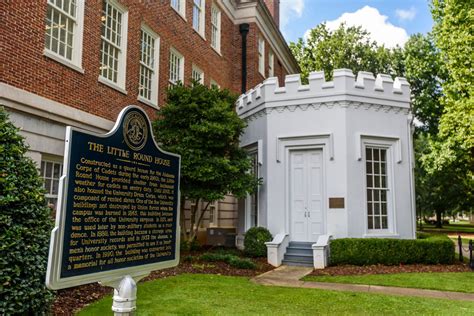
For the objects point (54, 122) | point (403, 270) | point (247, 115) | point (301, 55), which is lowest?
point (403, 270)

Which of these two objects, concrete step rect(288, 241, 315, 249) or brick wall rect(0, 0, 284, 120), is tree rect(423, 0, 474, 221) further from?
brick wall rect(0, 0, 284, 120)

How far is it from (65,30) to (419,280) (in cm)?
1042

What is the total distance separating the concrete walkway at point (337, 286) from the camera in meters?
8.46

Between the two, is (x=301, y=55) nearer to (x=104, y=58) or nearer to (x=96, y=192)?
(x=104, y=58)

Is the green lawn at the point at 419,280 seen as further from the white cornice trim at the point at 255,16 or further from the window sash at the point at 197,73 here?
the white cornice trim at the point at 255,16

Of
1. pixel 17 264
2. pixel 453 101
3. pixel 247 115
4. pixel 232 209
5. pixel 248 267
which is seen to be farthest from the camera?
pixel 453 101

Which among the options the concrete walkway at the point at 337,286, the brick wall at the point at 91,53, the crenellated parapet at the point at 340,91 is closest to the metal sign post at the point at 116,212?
the concrete walkway at the point at 337,286

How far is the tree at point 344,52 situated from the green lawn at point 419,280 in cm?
2973

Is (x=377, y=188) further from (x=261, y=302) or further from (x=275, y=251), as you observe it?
(x=261, y=302)

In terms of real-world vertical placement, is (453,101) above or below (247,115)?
above

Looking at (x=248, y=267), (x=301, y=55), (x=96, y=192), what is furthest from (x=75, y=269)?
(x=301, y=55)

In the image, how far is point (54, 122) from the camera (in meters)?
10.1

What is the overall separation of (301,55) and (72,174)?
3893 cm

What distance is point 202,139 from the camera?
12359 mm
